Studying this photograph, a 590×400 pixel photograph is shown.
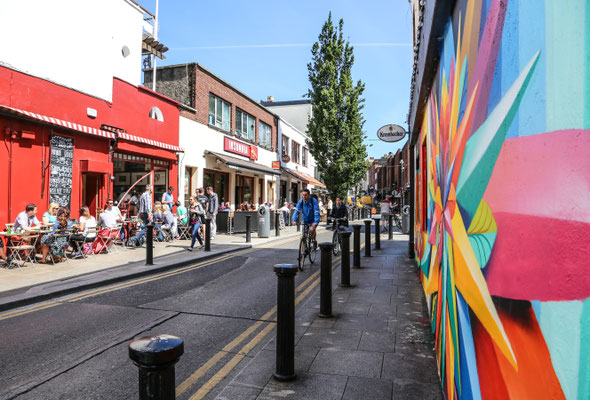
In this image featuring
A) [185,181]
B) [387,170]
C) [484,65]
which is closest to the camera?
[484,65]

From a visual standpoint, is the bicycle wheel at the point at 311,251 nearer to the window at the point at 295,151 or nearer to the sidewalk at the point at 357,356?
the sidewalk at the point at 357,356

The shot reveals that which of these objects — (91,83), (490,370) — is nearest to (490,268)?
(490,370)

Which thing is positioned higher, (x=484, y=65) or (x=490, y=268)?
(x=484, y=65)

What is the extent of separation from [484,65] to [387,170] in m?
71.8

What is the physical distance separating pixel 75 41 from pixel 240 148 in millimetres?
11101

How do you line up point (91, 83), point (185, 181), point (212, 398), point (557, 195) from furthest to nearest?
point (185, 181)
point (91, 83)
point (212, 398)
point (557, 195)

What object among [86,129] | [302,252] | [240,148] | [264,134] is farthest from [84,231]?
[264,134]

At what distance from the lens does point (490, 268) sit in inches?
60.8

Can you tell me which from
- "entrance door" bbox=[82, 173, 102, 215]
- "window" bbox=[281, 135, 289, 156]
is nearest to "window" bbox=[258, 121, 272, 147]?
"window" bbox=[281, 135, 289, 156]

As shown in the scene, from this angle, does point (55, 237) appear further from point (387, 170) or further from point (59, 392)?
point (387, 170)

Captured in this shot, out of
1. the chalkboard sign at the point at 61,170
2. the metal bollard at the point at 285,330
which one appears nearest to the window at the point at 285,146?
the chalkboard sign at the point at 61,170

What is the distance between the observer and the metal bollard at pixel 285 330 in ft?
11.0

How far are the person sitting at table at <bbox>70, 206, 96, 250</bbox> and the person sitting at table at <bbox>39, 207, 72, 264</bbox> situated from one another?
0.32 metres

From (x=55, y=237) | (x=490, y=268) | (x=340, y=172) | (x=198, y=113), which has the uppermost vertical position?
(x=198, y=113)
